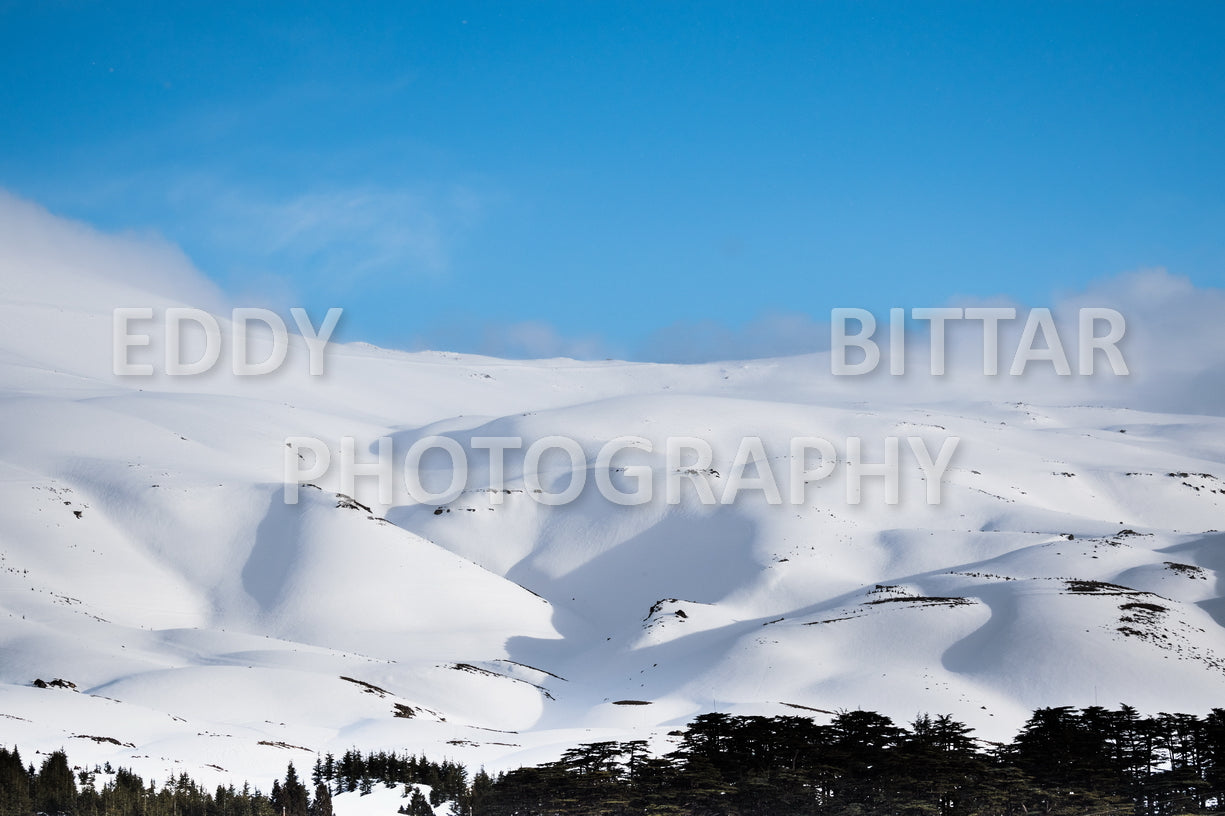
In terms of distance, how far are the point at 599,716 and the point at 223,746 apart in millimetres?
21433

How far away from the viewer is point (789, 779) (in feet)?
112

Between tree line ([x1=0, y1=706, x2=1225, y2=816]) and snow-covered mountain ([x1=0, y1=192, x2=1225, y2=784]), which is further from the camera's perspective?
snow-covered mountain ([x1=0, y1=192, x2=1225, y2=784])

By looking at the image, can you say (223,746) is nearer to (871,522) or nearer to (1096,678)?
(1096,678)

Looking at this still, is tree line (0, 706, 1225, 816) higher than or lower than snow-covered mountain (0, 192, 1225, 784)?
lower

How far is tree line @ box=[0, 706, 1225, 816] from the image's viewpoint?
1212 inches

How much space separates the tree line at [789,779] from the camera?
101 feet

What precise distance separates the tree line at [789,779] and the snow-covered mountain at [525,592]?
14.1ft

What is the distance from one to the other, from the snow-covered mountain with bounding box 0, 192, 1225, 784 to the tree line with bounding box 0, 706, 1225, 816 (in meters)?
4.31

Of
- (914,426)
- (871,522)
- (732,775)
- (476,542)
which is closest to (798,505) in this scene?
(871,522)

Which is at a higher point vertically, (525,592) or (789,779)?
(525,592)

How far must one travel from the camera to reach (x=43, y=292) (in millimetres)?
170625

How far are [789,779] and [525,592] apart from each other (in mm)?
50264

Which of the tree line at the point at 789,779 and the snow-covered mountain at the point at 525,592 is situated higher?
the snow-covered mountain at the point at 525,592

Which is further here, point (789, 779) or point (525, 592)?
point (525, 592)
